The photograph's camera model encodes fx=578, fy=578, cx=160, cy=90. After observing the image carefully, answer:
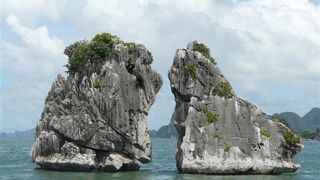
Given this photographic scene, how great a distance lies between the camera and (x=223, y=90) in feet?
184

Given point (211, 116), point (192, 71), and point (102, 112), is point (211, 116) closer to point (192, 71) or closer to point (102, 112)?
point (192, 71)

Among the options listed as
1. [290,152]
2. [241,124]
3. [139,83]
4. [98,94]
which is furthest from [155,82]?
[290,152]

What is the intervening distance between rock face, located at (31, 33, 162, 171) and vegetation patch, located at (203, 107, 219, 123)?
23.1ft

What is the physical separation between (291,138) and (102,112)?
18.5 meters

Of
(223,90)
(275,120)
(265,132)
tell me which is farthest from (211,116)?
(275,120)

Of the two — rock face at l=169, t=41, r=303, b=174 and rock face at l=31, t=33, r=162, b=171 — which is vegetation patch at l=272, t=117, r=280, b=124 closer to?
rock face at l=169, t=41, r=303, b=174

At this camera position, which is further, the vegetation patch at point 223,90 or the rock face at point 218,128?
the vegetation patch at point 223,90

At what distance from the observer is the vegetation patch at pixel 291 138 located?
182ft

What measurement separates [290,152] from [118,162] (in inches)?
653

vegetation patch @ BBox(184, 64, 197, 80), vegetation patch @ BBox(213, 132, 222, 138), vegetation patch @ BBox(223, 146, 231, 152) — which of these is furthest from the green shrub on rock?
vegetation patch @ BBox(223, 146, 231, 152)

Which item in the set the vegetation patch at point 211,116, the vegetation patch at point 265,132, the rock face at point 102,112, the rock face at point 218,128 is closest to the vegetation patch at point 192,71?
the rock face at point 218,128

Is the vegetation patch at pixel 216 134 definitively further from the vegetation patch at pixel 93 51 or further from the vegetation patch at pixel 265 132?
the vegetation patch at pixel 93 51

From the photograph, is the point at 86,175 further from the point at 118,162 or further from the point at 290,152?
the point at 290,152

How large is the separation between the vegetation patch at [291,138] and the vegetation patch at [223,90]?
647 centimetres
